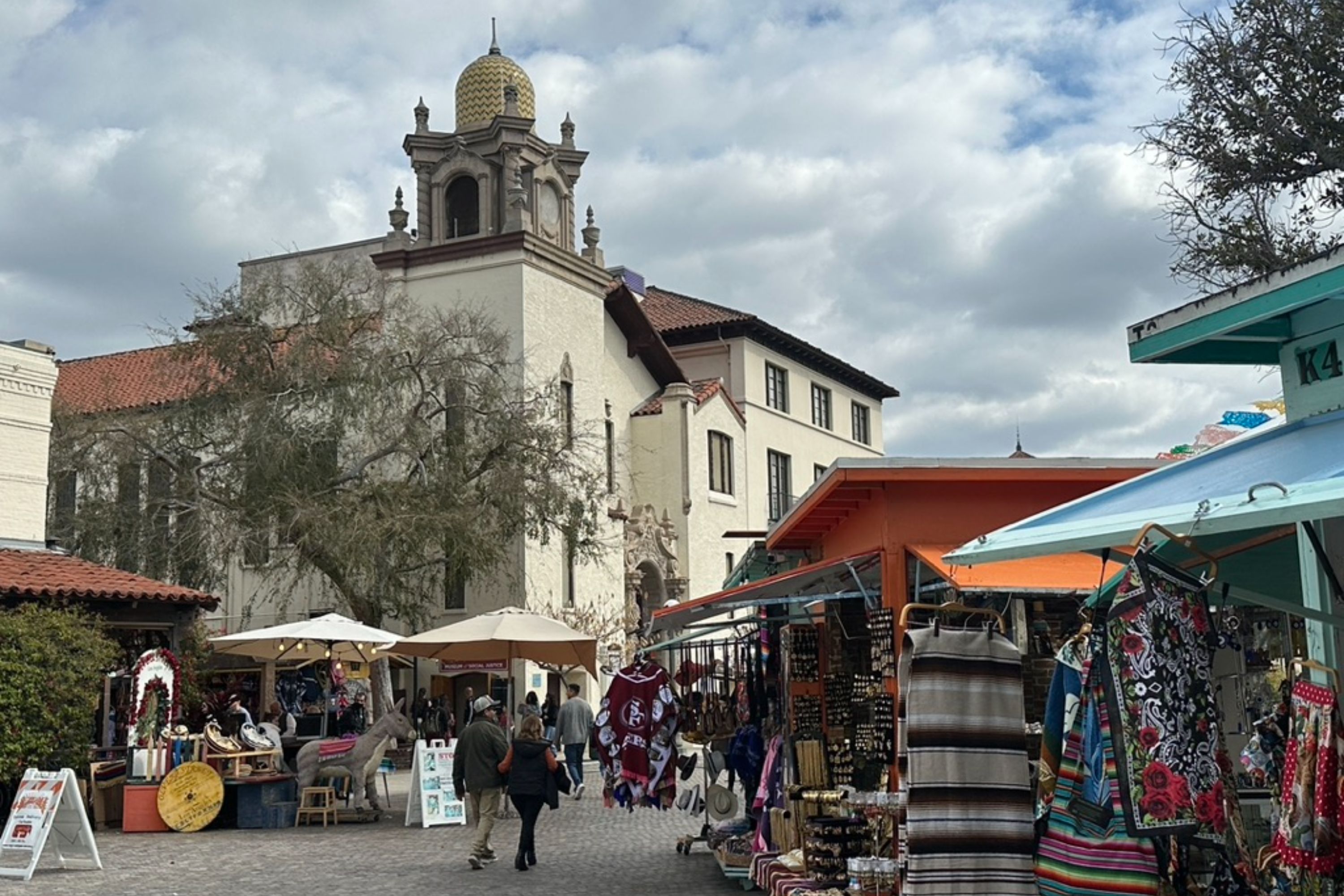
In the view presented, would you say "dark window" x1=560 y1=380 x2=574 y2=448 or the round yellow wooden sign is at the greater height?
"dark window" x1=560 y1=380 x2=574 y2=448

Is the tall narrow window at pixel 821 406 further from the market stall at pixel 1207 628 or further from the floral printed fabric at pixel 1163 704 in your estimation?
the floral printed fabric at pixel 1163 704

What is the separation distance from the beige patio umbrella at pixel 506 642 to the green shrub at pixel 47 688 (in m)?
4.05

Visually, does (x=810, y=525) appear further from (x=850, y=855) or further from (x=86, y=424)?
(x=86, y=424)

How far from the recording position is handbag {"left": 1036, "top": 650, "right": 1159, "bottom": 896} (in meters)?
5.80

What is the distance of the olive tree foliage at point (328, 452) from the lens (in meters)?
28.7

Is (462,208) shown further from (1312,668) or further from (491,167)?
(1312,668)

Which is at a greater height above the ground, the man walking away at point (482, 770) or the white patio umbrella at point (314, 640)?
the white patio umbrella at point (314, 640)

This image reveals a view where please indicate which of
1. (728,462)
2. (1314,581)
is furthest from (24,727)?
(728,462)

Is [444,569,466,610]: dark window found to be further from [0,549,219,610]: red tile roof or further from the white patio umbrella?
[0,549,219,610]: red tile roof

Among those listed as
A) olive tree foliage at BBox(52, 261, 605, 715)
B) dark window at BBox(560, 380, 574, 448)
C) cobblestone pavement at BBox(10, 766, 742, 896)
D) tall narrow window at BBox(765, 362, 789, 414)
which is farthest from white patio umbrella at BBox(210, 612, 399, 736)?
tall narrow window at BBox(765, 362, 789, 414)

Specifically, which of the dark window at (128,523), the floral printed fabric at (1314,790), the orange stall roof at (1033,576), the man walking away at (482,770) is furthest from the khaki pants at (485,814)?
the dark window at (128,523)

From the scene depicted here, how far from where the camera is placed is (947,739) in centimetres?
664

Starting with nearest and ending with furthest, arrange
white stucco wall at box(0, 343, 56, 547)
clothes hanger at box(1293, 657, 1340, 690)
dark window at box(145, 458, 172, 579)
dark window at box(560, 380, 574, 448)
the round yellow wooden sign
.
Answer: clothes hanger at box(1293, 657, 1340, 690)
the round yellow wooden sign
white stucco wall at box(0, 343, 56, 547)
dark window at box(145, 458, 172, 579)
dark window at box(560, 380, 574, 448)

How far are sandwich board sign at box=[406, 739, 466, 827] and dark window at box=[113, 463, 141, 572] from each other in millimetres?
13329
